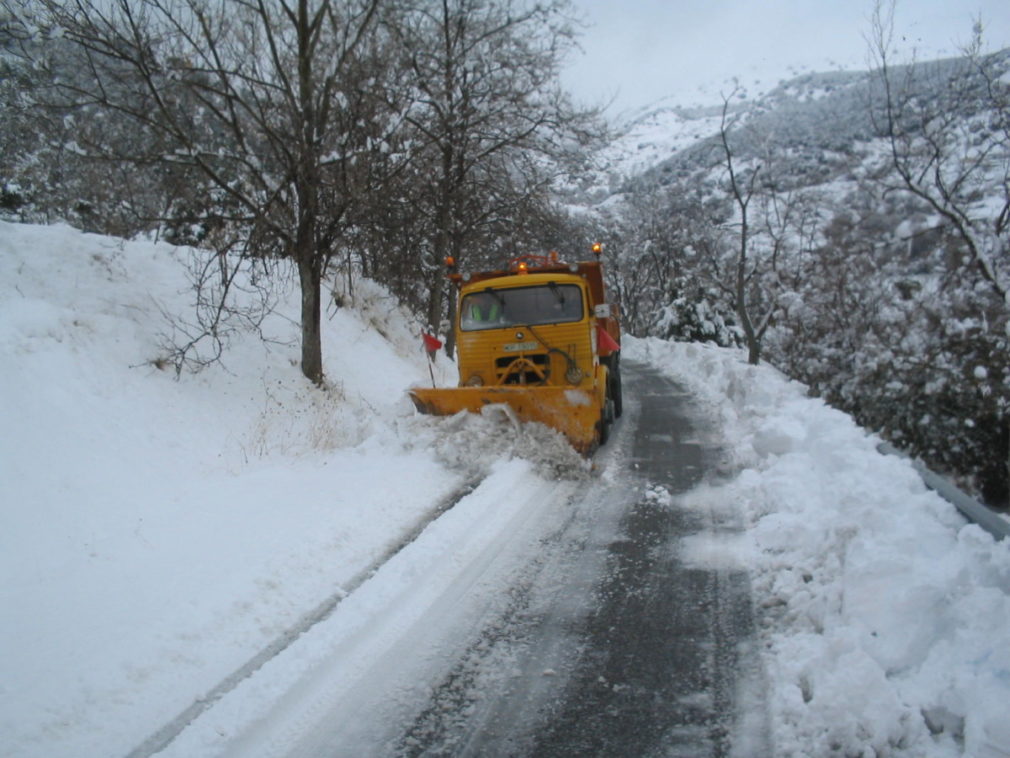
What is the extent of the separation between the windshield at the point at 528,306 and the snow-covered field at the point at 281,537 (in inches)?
66.1

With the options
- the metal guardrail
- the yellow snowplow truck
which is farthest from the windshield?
the metal guardrail

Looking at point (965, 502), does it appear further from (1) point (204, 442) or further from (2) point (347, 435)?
(1) point (204, 442)

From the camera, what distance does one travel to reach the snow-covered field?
2785 mm

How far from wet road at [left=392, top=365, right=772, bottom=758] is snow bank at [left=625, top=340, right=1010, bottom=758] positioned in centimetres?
20

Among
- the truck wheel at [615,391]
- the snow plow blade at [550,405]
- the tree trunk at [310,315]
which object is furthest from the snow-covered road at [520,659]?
the tree trunk at [310,315]

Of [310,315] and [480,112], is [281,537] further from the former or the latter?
[480,112]

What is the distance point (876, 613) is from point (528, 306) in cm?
611

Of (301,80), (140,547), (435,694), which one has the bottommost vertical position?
(435,694)

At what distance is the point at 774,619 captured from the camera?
363 centimetres

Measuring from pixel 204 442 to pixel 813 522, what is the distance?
6.12 m

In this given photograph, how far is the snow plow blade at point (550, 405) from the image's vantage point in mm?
7445

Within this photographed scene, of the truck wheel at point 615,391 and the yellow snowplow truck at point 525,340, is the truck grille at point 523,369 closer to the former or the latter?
the yellow snowplow truck at point 525,340

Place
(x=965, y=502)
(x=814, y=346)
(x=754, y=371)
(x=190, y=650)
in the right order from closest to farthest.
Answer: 1. (x=190, y=650)
2. (x=965, y=502)
3. (x=754, y=371)
4. (x=814, y=346)

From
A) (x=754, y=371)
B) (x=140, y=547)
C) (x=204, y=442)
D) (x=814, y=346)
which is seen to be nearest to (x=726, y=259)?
(x=814, y=346)
